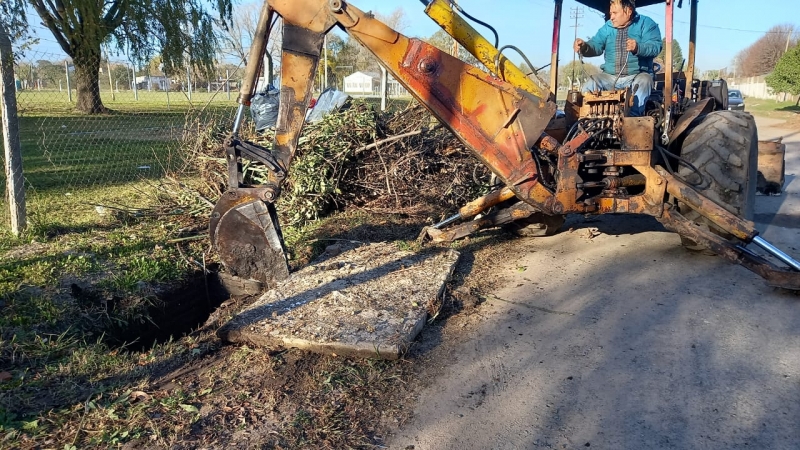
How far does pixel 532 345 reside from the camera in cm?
379

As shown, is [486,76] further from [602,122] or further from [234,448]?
[234,448]

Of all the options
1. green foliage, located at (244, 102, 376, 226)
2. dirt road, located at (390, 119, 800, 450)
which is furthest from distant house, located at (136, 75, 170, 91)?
dirt road, located at (390, 119, 800, 450)

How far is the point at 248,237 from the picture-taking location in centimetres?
445

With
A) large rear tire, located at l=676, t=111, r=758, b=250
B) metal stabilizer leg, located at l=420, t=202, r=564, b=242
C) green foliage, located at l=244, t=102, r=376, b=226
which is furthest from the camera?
green foliage, located at l=244, t=102, r=376, b=226

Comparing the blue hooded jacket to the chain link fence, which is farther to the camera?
the chain link fence

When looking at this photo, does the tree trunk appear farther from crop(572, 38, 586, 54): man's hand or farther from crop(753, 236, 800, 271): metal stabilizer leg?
crop(753, 236, 800, 271): metal stabilizer leg

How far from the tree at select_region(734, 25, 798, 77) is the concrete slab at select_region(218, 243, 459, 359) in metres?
68.8

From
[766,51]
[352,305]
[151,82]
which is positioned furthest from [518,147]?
[766,51]

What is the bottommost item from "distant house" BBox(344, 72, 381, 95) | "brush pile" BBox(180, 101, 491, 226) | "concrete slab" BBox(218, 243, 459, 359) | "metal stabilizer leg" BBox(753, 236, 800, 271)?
"concrete slab" BBox(218, 243, 459, 359)

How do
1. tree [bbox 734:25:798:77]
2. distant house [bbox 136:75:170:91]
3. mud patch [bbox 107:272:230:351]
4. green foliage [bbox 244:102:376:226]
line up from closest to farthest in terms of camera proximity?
mud patch [bbox 107:272:230:351], green foliage [bbox 244:102:376:226], distant house [bbox 136:75:170:91], tree [bbox 734:25:798:77]

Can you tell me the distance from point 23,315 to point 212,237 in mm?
1407

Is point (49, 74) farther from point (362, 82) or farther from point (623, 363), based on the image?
point (362, 82)

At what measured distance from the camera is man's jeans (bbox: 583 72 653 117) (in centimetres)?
532

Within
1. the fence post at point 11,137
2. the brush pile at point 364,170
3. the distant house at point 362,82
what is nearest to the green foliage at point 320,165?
the brush pile at point 364,170
